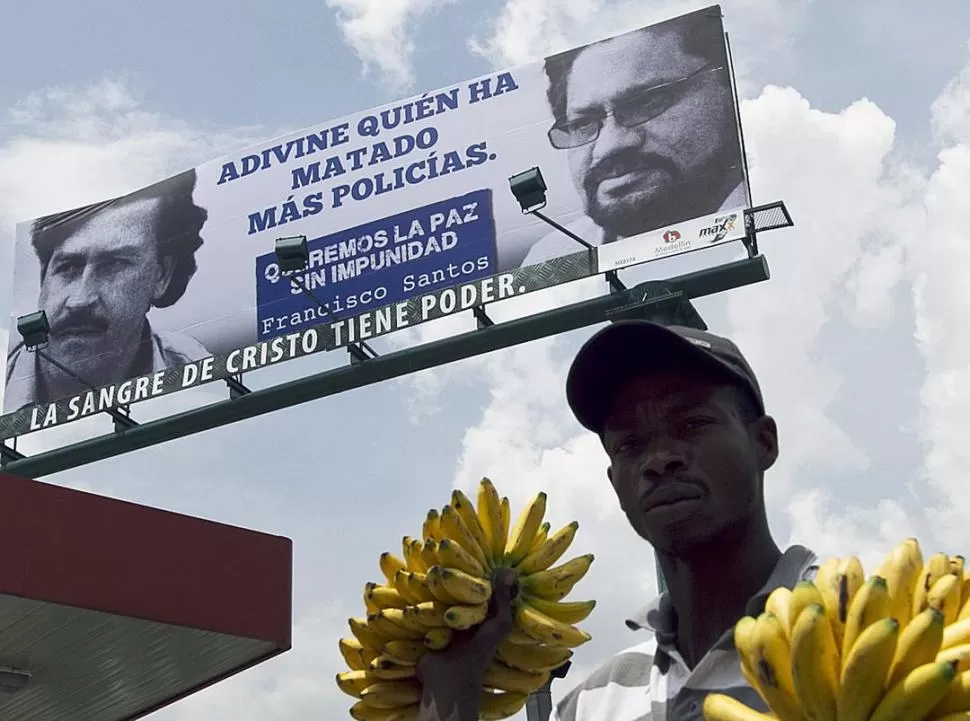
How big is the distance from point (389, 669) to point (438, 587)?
0.64 feet

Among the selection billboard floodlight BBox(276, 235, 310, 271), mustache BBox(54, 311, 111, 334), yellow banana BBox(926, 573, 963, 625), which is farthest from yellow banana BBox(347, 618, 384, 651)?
mustache BBox(54, 311, 111, 334)

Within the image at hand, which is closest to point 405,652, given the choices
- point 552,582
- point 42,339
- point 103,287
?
point 552,582

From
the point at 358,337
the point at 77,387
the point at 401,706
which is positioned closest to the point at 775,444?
the point at 401,706

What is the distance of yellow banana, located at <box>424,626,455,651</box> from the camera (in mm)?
2152

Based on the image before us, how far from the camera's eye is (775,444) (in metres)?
2.16

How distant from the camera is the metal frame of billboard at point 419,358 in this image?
36.0 ft

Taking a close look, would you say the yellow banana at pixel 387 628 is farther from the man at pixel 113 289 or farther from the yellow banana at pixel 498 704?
the man at pixel 113 289

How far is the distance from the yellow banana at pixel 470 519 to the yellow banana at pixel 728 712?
727 millimetres

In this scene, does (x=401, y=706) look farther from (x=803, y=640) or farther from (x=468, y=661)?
(x=803, y=640)

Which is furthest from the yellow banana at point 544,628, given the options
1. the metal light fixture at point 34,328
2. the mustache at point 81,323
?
the mustache at point 81,323

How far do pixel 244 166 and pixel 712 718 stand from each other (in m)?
14.0

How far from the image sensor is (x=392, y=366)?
40.3 feet

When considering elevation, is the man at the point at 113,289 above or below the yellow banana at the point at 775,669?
above

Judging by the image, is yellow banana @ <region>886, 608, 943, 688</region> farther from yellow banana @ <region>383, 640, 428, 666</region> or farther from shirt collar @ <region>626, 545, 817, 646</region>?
yellow banana @ <region>383, 640, 428, 666</region>
